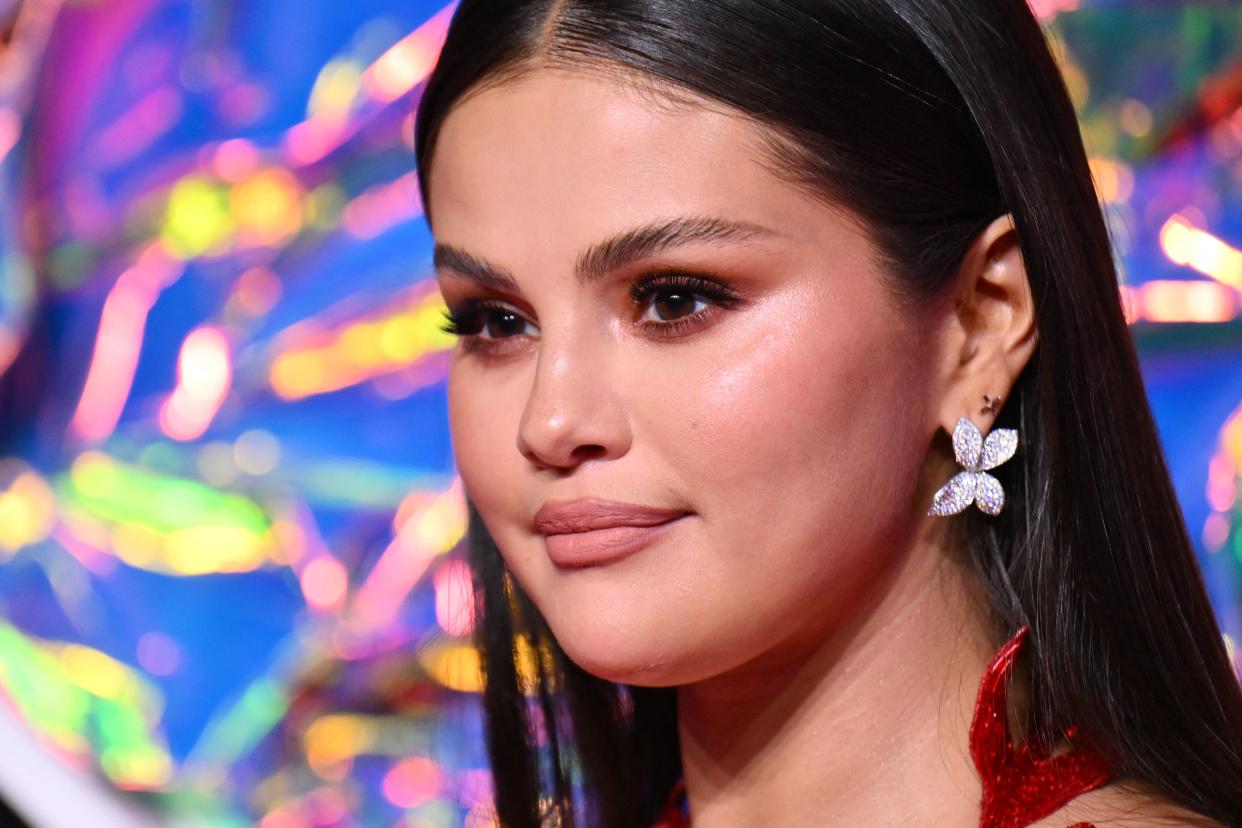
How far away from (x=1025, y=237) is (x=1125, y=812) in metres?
0.51

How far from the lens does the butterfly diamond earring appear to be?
1.37 meters

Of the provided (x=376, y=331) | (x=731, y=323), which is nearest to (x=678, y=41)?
(x=731, y=323)

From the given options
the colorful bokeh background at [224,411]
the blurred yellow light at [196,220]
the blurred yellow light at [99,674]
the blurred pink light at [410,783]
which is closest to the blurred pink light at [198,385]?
the colorful bokeh background at [224,411]

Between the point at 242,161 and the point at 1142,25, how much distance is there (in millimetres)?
1481

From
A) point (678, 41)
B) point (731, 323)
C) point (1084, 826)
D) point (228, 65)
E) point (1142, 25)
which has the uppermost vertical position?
point (228, 65)

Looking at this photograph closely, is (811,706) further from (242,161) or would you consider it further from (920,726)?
(242,161)

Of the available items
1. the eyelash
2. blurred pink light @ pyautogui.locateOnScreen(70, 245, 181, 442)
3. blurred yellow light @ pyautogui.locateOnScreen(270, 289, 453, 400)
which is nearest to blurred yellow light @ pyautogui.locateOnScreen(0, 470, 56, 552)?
blurred pink light @ pyautogui.locateOnScreen(70, 245, 181, 442)

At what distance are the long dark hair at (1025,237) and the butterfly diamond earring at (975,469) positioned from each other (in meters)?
0.05

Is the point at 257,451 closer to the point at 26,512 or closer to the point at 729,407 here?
the point at 26,512

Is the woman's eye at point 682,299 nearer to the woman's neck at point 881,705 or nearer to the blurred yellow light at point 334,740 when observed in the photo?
the woman's neck at point 881,705

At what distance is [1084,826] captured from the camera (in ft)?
4.17

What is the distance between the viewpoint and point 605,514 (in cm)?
129

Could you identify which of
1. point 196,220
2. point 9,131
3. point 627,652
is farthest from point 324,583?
point 627,652

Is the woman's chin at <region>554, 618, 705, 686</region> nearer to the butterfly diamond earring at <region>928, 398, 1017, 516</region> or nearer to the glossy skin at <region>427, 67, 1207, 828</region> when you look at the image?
the glossy skin at <region>427, 67, 1207, 828</region>
